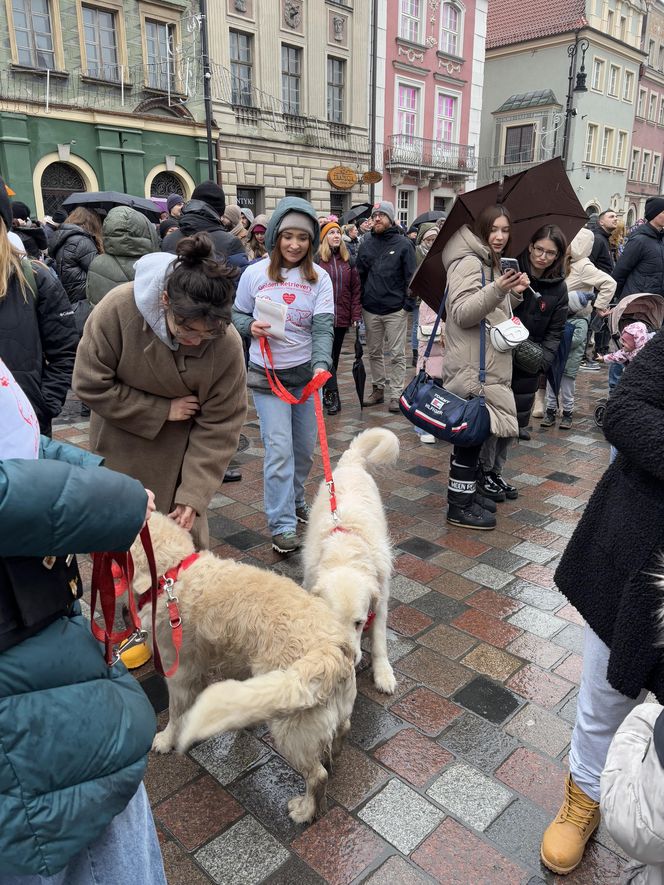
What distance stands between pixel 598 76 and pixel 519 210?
4037 cm

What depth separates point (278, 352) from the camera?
13.5ft

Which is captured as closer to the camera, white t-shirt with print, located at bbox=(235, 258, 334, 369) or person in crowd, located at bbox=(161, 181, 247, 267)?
white t-shirt with print, located at bbox=(235, 258, 334, 369)

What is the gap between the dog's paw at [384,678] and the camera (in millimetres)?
2891

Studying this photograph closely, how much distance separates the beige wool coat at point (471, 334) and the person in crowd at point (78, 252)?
387 centimetres

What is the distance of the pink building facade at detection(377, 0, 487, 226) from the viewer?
86.7 ft

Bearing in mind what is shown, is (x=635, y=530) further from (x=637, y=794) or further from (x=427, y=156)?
(x=427, y=156)

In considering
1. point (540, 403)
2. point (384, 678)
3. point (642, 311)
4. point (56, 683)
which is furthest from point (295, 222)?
point (540, 403)

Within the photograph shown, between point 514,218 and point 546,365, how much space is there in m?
1.33

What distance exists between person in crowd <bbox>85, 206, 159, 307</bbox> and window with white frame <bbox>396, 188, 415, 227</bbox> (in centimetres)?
2639

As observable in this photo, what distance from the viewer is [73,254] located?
20.4 ft

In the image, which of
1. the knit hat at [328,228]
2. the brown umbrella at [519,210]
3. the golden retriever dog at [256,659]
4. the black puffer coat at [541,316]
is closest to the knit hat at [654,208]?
the brown umbrella at [519,210]

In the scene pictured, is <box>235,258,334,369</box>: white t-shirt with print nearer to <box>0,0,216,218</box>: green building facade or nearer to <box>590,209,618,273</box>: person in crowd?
<box>590,209,618,273</box>: person in crowd

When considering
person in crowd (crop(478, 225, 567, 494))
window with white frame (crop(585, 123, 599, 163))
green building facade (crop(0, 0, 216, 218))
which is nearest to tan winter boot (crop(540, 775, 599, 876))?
person in crowd (crop(478, 225, 567, 494))

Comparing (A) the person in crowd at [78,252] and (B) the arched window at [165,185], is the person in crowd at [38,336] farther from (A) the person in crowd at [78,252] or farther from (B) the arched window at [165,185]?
(B) the arched window at [165,185]
